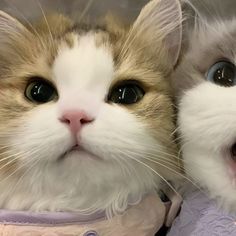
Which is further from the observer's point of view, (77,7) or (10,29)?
(77,7)

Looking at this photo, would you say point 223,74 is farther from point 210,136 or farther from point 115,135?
point 115,135

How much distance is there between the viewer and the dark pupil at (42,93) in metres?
0.96

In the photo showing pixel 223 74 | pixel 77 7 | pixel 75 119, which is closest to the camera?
pixel 75 119

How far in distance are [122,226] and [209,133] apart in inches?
9.9

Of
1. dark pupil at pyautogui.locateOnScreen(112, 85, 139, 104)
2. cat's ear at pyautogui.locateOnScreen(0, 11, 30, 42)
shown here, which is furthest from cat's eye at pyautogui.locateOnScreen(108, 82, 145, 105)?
cat's ear at pyautogui.locateOnScreen(0, 11, 30, 42)

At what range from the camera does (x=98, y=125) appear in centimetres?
88

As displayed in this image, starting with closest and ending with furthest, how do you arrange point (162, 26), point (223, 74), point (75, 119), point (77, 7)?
point (75, 119), point (223, 74), point (162, 26), point (77, 7)

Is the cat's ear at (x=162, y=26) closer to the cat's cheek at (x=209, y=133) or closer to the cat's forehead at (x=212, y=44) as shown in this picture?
the cat's forehead at (x=212, y=44)

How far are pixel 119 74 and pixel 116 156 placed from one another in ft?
0.59

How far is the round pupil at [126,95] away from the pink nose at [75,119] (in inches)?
4.2

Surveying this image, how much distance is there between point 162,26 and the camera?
1132 mm

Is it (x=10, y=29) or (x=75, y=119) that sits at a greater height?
(x=10, y=29)

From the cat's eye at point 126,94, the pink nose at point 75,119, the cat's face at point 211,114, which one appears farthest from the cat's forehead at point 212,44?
the pink nose at point 75,119

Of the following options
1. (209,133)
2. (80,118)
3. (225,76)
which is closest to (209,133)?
(209,133)
